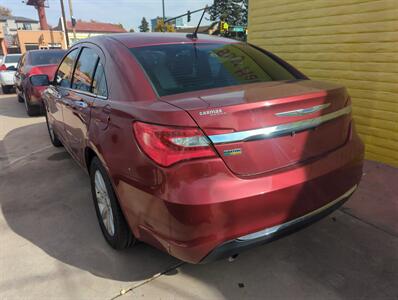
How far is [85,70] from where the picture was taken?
3.26 metres

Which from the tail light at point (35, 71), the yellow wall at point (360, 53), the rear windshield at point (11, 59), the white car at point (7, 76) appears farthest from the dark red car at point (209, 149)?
the rear windshield at point (11, 59)

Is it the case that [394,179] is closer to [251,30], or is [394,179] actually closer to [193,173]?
[193,173]

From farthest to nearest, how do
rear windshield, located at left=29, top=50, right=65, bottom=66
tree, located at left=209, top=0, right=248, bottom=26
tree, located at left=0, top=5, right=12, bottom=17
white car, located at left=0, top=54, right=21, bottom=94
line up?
tree, located at left=0, top=5, right=12, bottom=17 → tree, located at left=209, top=0, right=248, bottom=26 → white car, located at left=0, top=54, right=21, bottom=94 → rear windshield, located at left=29, top=50, right=65, bottom=66

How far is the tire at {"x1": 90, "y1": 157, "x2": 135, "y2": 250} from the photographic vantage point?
247 centimetres

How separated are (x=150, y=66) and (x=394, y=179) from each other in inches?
122

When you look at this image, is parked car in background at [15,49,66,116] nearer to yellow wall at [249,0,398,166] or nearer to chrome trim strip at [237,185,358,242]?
yellow wall at [249,0,398,166]

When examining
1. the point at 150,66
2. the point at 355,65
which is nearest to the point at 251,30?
the point at 355,65

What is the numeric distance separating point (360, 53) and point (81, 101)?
3.52 meters

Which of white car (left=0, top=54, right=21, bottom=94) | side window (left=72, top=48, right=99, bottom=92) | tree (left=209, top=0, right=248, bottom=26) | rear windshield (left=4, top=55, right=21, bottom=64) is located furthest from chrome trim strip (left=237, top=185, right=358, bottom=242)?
tree (left=209, top=0, right=248, bottom=26)

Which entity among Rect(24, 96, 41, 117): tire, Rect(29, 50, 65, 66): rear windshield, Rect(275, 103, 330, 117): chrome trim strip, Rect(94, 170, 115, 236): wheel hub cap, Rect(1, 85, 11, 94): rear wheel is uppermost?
Rect(275, 103, 330, 117): chrome trim strip

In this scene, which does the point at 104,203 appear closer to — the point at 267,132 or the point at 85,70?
the point at 85,70

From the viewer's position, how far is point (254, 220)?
6.29 feet

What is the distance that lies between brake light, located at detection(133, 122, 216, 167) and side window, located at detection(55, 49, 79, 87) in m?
2.28

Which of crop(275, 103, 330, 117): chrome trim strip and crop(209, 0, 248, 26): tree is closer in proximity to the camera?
crop(275, 103, 330, 117): chrome trim strip
